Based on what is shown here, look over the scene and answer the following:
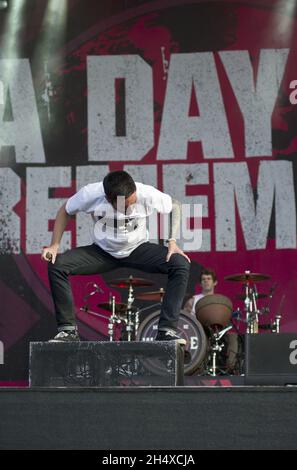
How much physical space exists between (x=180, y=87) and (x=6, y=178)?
2.38 m

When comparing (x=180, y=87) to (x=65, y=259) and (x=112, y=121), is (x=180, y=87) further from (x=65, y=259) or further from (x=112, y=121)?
(x=65, y=259)

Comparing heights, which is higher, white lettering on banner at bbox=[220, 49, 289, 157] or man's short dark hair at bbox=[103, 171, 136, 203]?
white lettering on banner at bbox=[220, 49, 289, 157]

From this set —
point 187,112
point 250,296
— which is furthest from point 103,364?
point 187,112

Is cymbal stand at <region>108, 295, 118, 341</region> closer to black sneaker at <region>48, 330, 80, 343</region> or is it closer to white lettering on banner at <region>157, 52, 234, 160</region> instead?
white lettering on banner at <region>157, 52, 234, 160</region>

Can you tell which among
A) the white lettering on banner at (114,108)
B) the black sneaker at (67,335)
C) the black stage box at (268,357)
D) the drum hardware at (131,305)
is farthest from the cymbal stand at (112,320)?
the black stage box at (268,357)

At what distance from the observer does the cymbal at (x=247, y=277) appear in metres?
8.53

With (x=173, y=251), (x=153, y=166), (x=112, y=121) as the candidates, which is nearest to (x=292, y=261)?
(x=153, y=166)

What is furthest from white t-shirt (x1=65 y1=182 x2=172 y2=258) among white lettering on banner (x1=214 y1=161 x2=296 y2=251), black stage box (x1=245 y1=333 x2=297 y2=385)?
white lettering on banner (x1=214 y1=161 x2=296 y2=251)

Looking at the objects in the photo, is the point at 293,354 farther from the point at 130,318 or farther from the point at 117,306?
the point at 117,306

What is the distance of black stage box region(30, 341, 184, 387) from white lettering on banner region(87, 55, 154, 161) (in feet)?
19.7

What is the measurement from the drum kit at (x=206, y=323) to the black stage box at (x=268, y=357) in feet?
10.9

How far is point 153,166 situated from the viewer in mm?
9617

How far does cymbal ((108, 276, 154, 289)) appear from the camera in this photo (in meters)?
8.66

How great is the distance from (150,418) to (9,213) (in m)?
6.82
